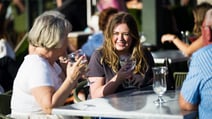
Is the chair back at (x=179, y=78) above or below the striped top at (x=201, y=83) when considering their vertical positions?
below

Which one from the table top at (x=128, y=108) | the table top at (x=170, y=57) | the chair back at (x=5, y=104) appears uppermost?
the table top at (x=170, y=57)

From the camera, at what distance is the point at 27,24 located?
1234 centimetres

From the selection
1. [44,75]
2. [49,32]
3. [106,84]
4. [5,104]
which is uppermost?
[49,32]

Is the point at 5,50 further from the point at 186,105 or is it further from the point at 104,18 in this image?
the point at 186,105

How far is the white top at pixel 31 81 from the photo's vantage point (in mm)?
4492

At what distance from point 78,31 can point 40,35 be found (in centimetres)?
605

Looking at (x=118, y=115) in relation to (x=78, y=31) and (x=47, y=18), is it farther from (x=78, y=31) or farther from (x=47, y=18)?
(x=78, y=31)

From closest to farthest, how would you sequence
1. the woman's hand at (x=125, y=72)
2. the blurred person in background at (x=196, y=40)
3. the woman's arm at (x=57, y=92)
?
1. the woman's arm at (x=57, y=92)
2. the woman's hand at (x=125, y=72)
3. the blurred person in background at (x=196, y=40)

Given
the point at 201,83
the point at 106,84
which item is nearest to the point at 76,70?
the point at 106,84

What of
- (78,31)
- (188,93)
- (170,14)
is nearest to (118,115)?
(188,93)

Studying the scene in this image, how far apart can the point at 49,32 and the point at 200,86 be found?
1.09m

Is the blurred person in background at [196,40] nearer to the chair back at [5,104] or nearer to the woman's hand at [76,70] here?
the chair back at [5,104]

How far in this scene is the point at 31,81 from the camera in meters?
4.50

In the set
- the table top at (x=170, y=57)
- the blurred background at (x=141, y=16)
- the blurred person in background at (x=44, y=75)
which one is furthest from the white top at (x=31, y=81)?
the blurred background at (x=141, y=16)
